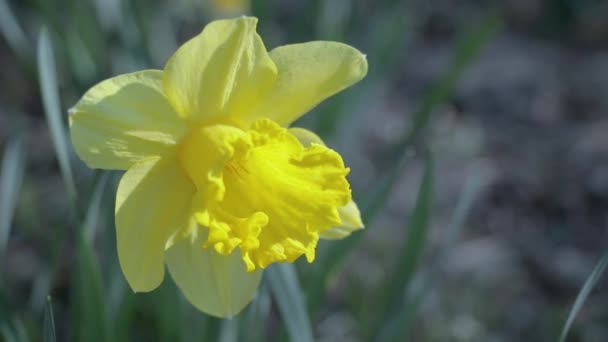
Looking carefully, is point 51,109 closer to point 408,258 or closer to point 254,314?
point 254,314

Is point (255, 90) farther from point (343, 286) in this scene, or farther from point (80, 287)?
point (343, 286)

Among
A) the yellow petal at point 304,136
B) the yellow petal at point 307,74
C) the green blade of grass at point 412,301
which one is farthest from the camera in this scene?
the green blade of grass at point 412,301

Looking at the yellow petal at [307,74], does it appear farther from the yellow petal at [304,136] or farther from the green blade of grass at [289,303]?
the green blade of grass at [289,303]

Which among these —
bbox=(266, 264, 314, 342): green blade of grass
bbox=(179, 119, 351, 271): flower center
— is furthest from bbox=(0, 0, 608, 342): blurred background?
bbox=(179, 119, 351, 271): flower center

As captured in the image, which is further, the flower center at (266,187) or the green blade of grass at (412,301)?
the green blade of grass at (412,301)

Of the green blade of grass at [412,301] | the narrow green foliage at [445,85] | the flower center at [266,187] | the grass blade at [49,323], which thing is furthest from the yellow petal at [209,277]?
the narrow green foliage at [445,85]

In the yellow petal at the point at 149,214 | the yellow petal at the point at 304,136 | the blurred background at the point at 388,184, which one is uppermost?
the yellow petal at the point at 304,136
